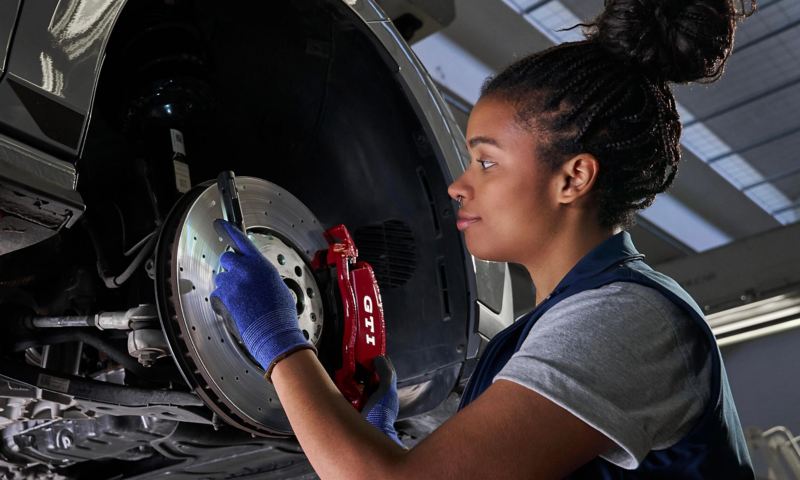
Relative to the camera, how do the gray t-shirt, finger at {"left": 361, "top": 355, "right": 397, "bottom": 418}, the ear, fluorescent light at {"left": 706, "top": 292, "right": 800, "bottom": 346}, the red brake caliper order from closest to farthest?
the gray t-shirt, the ear, finger at {"left": 361, "top": 355, "right": 397, "bottom": 418}, the red brake caliper, fluorescent light at {"left": 706, "top": 292, "right": 800, "bottom": 346}

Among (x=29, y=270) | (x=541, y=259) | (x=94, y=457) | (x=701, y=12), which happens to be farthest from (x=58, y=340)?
(x=701, y=12)

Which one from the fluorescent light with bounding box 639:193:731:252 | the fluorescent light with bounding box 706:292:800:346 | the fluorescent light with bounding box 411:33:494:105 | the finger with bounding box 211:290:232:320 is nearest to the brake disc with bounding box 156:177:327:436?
the finger with bounding box 211:290:232:320

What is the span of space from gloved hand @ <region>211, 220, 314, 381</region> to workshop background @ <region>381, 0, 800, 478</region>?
242cm

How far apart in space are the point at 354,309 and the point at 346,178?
A: 33 centimetres

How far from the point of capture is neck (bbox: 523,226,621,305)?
1.05 meters

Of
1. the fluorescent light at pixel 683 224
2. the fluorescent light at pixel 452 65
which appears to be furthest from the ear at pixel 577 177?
the fluorescent light at pixel 683 224

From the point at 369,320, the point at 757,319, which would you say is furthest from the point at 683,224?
the point at 369,320

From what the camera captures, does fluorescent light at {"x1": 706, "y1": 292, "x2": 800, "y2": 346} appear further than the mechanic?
Yes

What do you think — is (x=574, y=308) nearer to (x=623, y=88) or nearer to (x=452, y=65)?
(x=623, y=88)

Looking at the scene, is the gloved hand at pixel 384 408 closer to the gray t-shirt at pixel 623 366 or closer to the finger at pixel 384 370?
the finger at pixel 384 370

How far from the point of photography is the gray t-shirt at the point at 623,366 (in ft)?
2.72

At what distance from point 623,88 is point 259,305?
482mm

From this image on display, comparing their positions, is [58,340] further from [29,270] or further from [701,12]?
[701,12]

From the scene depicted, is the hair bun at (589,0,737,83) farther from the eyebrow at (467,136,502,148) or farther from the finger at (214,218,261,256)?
the finger at (214,218,261,256)
